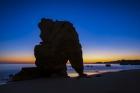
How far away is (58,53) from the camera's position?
36281mm

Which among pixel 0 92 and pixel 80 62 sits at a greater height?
pixel 80 62

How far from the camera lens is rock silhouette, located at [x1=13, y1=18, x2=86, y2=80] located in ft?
117

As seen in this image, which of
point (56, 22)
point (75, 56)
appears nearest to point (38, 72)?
point (75, 56)

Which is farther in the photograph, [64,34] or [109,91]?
[64,34]

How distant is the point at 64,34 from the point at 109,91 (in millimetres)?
24037

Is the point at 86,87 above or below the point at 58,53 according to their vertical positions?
below

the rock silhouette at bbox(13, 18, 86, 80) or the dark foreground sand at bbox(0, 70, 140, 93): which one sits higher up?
the rock silhouette at bbox(13, 18, 86, 80)

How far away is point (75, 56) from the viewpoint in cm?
3644

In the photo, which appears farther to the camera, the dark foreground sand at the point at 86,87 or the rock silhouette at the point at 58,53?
the rock silhouette at the point at 58,53

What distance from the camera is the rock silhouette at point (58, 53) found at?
35.6 metres

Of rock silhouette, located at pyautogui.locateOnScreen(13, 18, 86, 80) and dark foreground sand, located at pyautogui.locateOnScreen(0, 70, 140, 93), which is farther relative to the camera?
rock silhouette, located at pyautogui.locateOnScreen(13, 18, 86, 80)

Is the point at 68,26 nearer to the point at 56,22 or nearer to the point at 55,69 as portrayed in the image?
the point at 56,22

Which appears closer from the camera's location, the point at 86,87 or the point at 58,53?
the point at 86,87

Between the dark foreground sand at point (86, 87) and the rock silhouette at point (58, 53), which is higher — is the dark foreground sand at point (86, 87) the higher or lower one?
the lower one
